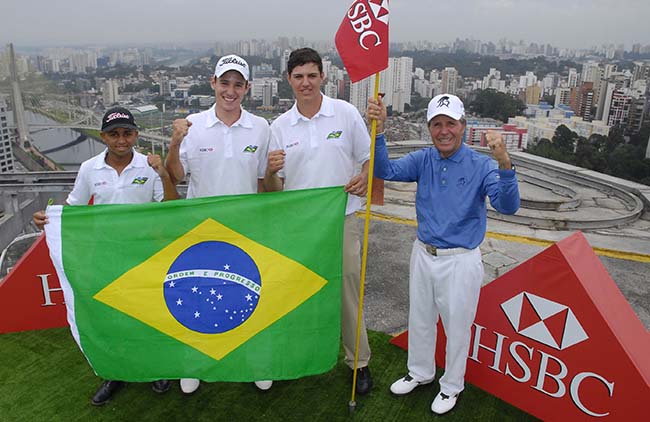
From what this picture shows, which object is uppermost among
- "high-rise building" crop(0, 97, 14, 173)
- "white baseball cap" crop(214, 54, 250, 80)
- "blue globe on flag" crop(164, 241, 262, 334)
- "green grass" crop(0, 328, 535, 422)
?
"white baseball cap" crop(214, 54, 250, 80)

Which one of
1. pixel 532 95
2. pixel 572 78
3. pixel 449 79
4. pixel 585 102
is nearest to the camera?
pixel 449 79

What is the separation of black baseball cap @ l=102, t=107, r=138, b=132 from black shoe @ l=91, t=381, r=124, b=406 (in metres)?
1.78

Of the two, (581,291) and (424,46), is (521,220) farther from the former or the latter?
(424,46)

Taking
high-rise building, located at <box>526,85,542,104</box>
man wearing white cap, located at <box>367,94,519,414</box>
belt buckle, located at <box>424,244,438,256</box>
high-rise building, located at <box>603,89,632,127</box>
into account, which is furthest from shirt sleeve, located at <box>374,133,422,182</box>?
high-rise building, located at <box>526,85,542,104</box>

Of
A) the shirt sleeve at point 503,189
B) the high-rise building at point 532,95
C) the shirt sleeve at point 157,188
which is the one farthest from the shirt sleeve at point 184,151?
the high-rise building at point 532,95

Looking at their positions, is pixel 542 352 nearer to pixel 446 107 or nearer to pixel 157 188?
pixel 446 107

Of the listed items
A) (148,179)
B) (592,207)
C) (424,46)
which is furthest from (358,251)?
(424,46)

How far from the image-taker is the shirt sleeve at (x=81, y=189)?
3.20 m

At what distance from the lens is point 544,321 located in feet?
9.86

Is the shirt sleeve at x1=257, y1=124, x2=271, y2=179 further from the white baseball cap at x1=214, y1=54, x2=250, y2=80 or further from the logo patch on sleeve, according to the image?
the logo patch on sleeve

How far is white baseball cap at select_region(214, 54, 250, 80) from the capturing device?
3.05m

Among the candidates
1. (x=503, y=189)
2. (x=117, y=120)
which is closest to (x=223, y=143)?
(x=117, y=120)

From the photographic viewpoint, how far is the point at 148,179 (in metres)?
3.28

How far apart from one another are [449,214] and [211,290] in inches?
59.6
